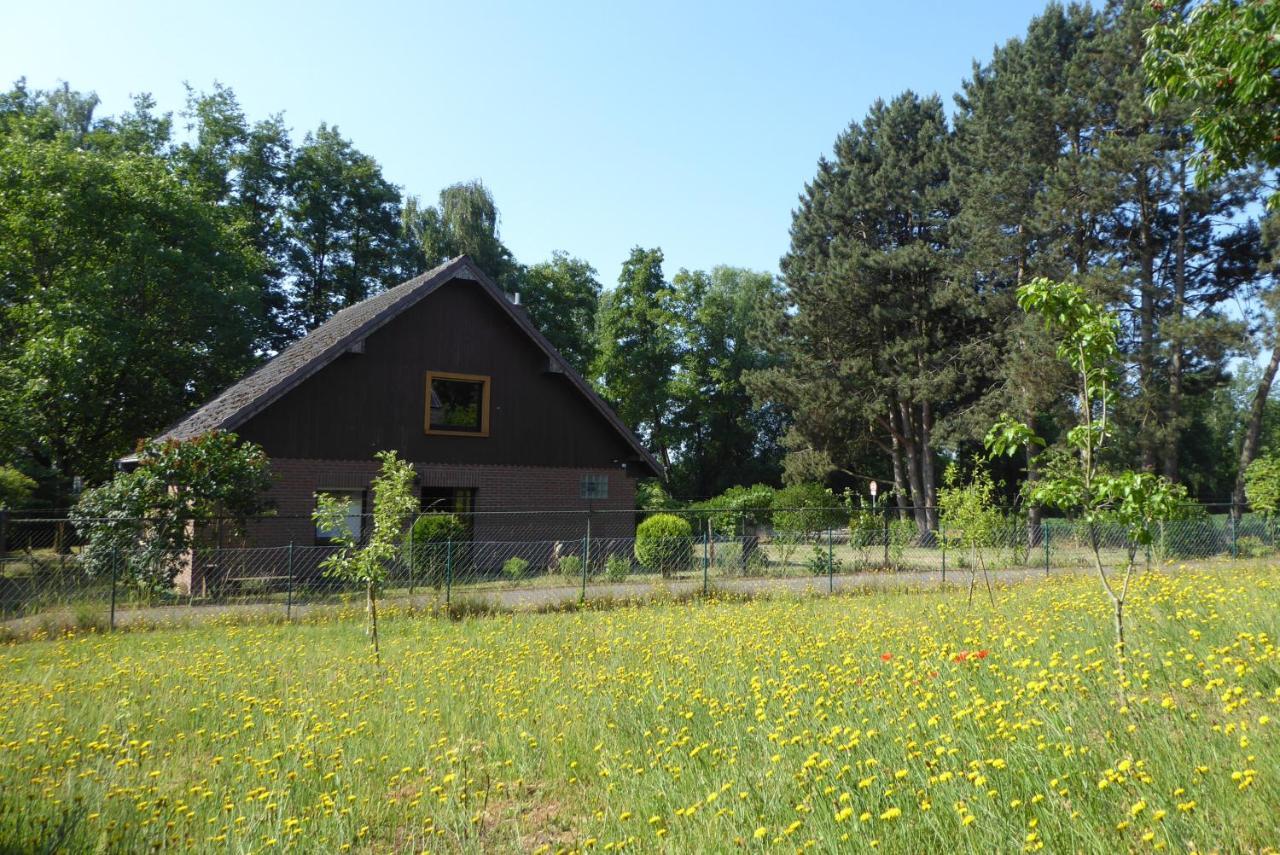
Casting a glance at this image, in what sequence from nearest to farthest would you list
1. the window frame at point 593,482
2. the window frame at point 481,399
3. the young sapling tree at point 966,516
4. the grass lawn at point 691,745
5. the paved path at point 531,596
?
the grass lawn at point 691,745 < the paved path at point 531,596 < the young sapling tree at point 966,516 < the window frame at point 481,399 < the window frame at point 593,482

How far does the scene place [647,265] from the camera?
50188mm

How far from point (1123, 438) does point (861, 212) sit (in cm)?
1586

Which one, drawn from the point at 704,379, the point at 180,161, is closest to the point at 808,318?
the point at 704,379

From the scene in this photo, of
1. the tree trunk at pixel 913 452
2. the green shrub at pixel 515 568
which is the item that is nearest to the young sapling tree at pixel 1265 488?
the tree trunk at pixel 913 452

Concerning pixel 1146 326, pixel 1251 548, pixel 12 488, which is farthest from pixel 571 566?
pixel 1146 326

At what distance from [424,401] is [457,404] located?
3.20ft

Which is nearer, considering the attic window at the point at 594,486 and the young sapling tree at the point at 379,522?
the young sapling tree at the point at 379,522

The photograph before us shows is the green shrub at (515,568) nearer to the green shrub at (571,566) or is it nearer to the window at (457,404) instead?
the green shrub at (571,566)

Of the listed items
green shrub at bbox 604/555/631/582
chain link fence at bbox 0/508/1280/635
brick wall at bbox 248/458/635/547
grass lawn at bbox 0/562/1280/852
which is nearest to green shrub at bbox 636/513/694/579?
chain link fence at bbox 0/508/1280/635

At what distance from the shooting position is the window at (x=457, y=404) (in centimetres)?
2198

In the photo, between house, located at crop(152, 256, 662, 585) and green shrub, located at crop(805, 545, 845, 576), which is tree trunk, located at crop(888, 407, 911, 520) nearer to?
house, located at crop(152, 256, 662, 585)

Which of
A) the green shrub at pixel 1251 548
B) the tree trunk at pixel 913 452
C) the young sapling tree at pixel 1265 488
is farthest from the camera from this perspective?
the tree trunk at pixel 913 452

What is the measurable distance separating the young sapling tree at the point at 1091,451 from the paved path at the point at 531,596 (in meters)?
8.74

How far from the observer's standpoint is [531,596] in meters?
15.3
